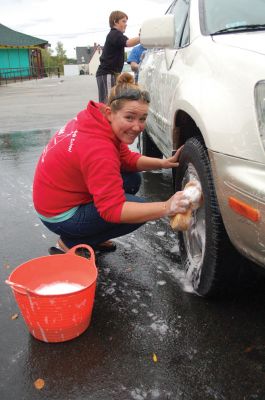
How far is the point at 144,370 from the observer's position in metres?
1.79

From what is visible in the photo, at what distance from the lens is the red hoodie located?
2012mm

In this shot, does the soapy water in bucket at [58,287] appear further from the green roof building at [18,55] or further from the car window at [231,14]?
the green roof building at [18,55]

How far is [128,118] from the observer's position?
214 cm

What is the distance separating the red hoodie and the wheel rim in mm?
397

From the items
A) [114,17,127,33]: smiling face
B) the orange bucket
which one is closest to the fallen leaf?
the orange bucket

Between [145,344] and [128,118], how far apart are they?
110 centimetres

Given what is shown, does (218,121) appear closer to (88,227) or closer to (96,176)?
(96,176)

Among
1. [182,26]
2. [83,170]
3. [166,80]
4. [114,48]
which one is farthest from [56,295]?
[114,48]

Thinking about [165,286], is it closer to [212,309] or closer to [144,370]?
[212,309]

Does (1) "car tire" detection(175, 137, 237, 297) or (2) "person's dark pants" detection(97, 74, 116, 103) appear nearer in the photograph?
(1) "car tire" detection(175, 137, 237, 297)

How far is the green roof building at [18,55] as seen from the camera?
118ft

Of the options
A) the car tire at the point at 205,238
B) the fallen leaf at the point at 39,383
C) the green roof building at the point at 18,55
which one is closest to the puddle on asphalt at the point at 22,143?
the car tire at the point at 205,238

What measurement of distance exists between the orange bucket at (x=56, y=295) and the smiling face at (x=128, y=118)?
63 cm

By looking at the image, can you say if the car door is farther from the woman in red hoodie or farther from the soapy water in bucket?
the soapy water in bucket
